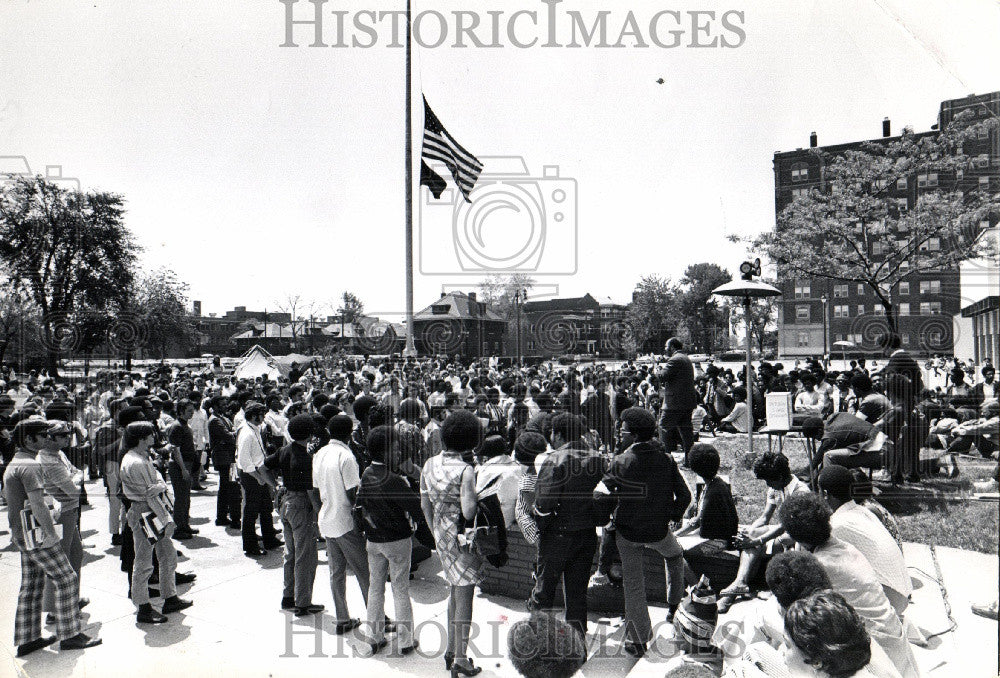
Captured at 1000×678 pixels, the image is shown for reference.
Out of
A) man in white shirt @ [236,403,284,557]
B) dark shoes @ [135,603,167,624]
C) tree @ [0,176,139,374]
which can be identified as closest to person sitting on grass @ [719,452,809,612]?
dark shoes @ [135,603,167,624]

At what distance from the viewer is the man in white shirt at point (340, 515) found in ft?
14.8

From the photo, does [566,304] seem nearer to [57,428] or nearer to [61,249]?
[61,249]

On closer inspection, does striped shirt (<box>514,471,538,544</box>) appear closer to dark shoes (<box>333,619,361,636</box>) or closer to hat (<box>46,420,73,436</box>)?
dark shoes (<box>333,619,361,636</box>)

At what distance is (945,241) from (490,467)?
58.2ft

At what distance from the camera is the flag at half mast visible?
45.9ft

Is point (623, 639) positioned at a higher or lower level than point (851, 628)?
lower

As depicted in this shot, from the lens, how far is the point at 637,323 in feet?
233

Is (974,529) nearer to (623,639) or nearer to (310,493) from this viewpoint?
(623,639)

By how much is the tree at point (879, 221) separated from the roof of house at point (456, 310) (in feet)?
Result: 178

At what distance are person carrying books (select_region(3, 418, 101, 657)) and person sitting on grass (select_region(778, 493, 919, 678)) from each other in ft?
16.5

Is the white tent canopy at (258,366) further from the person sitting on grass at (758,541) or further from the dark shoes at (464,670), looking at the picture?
the person sitting on grass at (758,541)

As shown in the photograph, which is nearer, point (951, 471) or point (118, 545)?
point (118, 545)

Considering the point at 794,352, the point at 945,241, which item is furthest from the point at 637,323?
the point at 945,241

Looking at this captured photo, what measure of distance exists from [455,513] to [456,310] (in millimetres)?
70734
